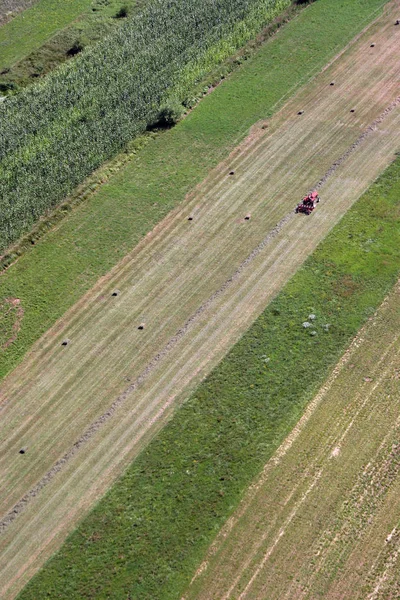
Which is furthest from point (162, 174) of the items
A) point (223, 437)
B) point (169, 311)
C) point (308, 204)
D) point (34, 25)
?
point (34, 25)

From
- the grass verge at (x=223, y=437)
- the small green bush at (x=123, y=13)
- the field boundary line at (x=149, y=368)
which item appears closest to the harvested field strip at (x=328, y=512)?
the grass verge at (x=223, y=437)

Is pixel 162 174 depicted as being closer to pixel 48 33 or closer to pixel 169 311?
pixel 169 311

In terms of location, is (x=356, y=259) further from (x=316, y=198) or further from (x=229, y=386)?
(x=229, y=386)

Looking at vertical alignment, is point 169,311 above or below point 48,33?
below

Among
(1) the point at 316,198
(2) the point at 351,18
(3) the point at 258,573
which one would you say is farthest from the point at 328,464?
(2) the point at 351,18

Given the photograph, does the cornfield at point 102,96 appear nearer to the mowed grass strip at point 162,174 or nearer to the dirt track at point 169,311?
the mowed grass strip at point 162,174

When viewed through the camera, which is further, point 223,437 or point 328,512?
point 223,437
